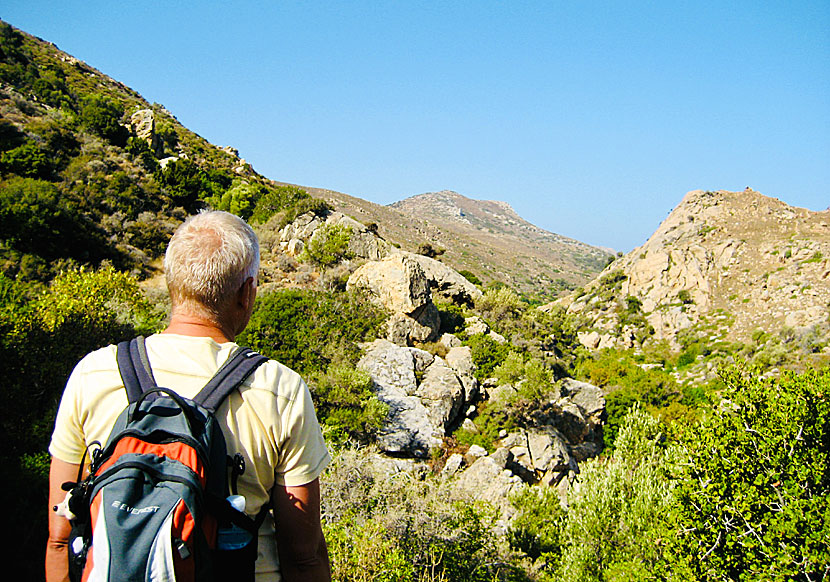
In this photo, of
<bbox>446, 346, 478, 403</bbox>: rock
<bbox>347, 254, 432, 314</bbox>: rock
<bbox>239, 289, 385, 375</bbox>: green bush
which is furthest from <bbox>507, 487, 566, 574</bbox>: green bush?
<bbox>347, 254, 432, 314</bbox>: rock

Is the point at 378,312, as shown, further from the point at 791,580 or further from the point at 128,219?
the point at 128,219

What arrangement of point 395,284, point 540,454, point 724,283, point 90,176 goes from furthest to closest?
point 724,283
point 90,176
point 395,284
point 540,454

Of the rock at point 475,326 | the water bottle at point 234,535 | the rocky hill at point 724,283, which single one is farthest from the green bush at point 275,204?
the rocky hill at point 724,283

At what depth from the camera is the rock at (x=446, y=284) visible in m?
25.3

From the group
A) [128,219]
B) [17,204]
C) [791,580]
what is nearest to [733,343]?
[791,580]

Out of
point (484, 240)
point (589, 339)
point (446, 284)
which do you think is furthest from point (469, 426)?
point (484, 240)

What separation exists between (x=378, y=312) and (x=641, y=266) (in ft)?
148

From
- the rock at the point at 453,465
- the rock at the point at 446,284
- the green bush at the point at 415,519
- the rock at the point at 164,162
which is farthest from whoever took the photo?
the rock at the point at 164,162

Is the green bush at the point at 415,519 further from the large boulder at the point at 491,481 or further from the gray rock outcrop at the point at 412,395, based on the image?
the gray rock outcrop at the point at 412,395

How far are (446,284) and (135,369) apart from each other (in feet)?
79.6

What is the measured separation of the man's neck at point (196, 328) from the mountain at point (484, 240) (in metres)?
29.2

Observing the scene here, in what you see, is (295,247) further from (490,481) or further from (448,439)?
(490,481)

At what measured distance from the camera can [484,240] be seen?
396 ft

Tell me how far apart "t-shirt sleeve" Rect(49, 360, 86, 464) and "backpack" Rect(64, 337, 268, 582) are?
240mm
